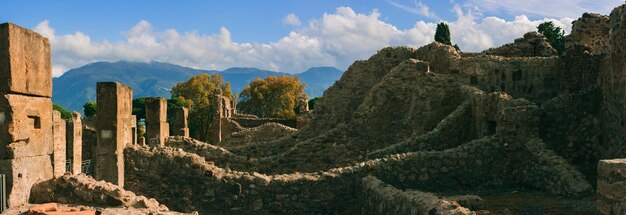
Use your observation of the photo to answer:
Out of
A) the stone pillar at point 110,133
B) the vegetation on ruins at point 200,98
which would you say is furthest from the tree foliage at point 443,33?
the stone pillar at point 110,133

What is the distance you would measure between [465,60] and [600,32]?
155 inches

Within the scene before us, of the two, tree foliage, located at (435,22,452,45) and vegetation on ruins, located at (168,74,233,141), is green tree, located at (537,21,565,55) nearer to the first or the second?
tree foliage, located at (435,22,452,45)

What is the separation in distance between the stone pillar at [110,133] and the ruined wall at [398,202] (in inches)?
188

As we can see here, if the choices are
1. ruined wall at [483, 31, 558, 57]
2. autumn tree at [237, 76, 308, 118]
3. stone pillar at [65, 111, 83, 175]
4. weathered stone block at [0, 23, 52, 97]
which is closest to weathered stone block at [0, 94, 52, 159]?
weathered stone block at [0, 23, 52, 97]

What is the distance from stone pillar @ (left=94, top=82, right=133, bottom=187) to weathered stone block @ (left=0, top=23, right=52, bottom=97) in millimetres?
2546

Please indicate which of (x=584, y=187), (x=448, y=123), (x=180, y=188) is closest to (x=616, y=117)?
(x=584, y=187)

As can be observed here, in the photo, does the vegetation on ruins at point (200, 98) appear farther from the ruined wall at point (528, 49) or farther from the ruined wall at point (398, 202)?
the ruined wall at point (398, 202)

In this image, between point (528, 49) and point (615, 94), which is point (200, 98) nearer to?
point (528, 49)

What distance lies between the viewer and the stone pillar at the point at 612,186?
6.84 metres

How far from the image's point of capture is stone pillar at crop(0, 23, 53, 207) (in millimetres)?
8898

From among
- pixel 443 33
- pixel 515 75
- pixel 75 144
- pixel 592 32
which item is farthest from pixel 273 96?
pixel 515 75

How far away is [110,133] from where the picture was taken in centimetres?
1263

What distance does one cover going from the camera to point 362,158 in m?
15.5

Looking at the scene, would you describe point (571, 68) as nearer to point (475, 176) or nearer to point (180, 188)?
point (475, 176)
